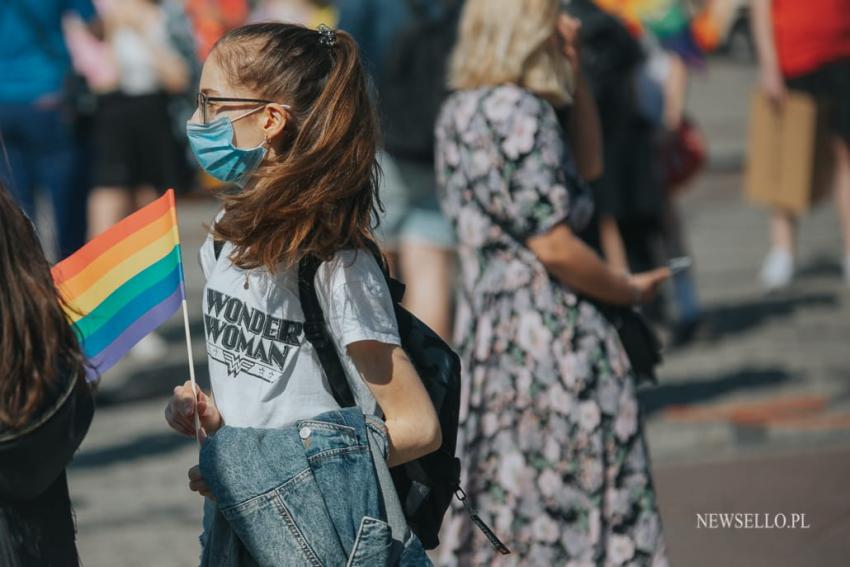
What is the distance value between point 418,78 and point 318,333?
10.9ft

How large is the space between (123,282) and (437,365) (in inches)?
23.8

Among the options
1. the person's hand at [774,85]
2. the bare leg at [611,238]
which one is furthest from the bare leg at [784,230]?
the bare leg at [611,238]

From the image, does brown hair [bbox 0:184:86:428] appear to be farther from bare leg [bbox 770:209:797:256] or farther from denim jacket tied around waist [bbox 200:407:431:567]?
bare leg [bbox 770:209:797:256]

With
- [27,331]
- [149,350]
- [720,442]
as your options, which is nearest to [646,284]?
[27,331]

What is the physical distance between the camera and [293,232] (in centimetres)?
236

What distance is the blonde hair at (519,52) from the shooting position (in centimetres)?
358

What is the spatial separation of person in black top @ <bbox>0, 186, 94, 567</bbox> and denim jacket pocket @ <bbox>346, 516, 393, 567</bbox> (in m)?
0.52

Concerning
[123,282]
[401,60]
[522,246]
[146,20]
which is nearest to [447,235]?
[401,60]

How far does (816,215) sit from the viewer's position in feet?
35.8

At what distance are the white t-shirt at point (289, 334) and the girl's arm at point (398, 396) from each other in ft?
0.08

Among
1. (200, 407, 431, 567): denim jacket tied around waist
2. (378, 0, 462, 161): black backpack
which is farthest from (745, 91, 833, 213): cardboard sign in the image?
(200, 407, 431, 567): denim jacket tied around waist

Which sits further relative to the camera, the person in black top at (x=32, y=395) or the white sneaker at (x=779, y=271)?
the white sneaker at (x=779, y=271)

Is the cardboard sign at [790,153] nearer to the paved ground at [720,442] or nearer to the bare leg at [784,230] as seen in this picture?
the bare leg at [784,230]

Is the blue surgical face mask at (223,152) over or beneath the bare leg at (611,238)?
over
